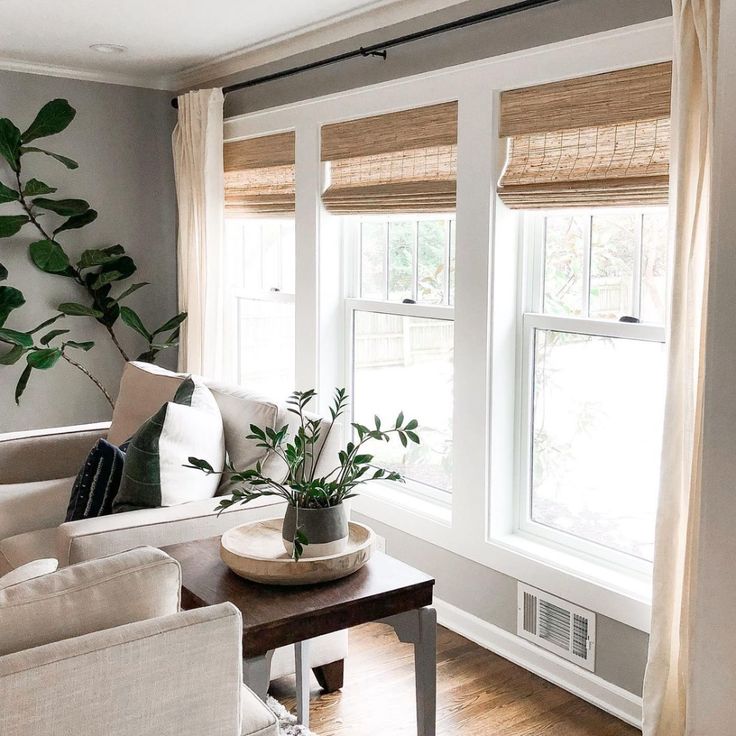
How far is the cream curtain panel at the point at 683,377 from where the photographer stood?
2.21 metres

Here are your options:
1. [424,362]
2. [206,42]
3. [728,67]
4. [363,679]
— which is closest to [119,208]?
[206,42]

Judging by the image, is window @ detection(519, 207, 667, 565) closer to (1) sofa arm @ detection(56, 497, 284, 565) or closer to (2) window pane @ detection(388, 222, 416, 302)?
(2) window pane @ detection(388, 222, 416, 302)

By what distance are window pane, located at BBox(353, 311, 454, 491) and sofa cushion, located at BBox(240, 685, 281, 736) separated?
1940 mm

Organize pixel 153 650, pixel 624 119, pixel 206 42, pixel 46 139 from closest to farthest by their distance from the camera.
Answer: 1. pixel 153 650
2. pixel 624 119
3. pixel 206 42
4. pixel 46 139

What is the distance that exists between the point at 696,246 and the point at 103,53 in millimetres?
3295

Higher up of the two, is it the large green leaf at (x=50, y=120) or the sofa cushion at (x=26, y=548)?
the large green leaf at (x=50, y=120)

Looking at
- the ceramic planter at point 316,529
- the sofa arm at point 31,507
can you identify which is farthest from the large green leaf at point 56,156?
the ceramic planter at point 316,529

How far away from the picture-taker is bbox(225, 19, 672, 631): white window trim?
8.98 ft

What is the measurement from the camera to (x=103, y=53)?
4.40 metres

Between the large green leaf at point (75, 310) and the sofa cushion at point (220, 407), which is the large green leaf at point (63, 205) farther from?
the sofa cushion at point (220, 407)

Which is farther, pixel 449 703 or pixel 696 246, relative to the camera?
pixel 449 703

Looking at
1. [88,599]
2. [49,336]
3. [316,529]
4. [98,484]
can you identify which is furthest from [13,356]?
[88,599]

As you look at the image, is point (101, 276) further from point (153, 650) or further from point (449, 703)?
point (153, 650)

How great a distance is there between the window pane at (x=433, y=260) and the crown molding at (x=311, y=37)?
0.81 m
